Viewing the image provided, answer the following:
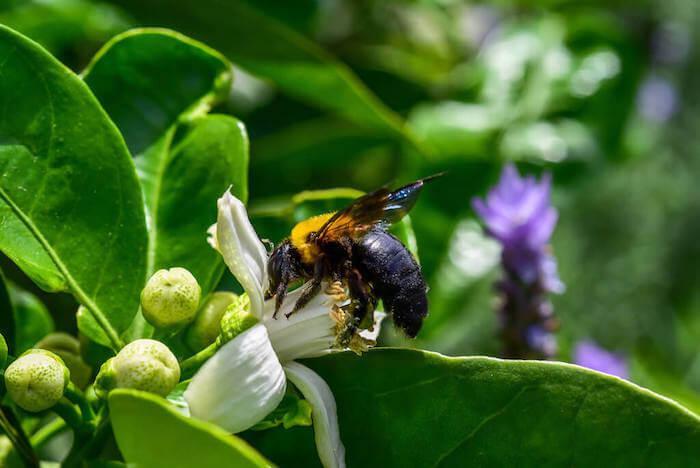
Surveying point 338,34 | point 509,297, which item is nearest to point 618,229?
point 338,34

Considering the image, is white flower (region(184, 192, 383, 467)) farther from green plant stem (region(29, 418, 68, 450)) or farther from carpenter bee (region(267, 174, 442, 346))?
green plant stem (region(29, 418, 68, 450))

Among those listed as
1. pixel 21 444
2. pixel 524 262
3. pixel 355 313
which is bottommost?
pixel 524 262

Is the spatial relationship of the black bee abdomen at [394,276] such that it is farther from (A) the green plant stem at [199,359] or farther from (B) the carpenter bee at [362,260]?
(A) the green plant stem at [199,359]

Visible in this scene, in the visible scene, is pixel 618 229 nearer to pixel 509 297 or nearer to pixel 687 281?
pixel 687 281

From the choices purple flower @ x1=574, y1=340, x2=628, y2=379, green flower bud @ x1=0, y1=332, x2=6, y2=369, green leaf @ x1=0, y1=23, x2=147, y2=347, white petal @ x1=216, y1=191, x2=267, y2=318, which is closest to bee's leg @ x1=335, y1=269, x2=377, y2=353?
white petal @ x1=216, y1=191, x2=267, y2=318

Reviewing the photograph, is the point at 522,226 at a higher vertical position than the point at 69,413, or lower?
lower

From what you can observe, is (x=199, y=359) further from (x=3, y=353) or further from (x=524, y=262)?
(x=524, y=262)

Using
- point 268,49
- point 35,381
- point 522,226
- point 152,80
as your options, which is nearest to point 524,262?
point 522,226

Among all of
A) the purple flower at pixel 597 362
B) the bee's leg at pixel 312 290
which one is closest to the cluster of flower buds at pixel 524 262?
the purple flower at pixel 597 362
